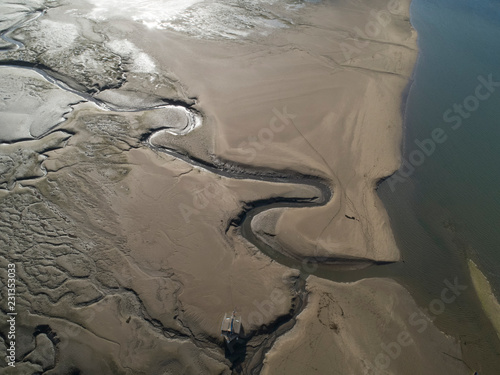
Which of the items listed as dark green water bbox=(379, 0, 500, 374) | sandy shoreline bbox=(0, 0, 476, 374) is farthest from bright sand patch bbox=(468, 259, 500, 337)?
sandy shoreline bbox=(0, 0, 476, 374)

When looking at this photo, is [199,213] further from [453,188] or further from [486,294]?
[453,188]

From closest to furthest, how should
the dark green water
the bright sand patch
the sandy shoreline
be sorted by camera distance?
the sandy shoreline, the bright sand patch, the dark green water

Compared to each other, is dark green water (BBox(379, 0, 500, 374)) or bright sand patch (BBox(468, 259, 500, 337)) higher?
dark green water (BBox(379, 0, 500, 374))

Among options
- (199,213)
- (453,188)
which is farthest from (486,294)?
(199,213)

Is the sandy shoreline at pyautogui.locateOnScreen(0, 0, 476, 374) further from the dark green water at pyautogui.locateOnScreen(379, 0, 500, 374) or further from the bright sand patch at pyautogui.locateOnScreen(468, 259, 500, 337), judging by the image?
the bright sand patch at pyautogui.locateOnScreen(468, 259, 500, 337)

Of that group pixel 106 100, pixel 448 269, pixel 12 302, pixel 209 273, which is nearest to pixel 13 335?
pixel 12 302

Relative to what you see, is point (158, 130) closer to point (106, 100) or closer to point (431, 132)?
point (106, 100)

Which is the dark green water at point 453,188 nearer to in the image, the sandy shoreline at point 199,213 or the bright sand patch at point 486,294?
the bright sand patch at point 486,294
